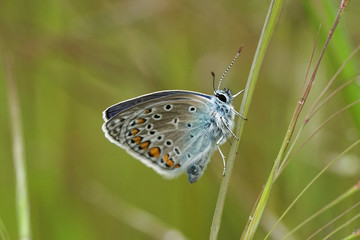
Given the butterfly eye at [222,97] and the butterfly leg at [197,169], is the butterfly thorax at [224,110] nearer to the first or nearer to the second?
the butterfly eye at [222,97]

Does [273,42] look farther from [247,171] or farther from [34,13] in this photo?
[34,13]

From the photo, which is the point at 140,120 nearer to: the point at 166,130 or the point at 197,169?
the point at 166,130

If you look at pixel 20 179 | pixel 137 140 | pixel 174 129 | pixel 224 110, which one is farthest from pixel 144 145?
pixel 20 179

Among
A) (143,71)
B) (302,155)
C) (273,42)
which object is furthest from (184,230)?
(273,42)

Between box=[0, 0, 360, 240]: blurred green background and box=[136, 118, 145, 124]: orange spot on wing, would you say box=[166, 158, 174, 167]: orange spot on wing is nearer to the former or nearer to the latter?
box=[136, 118, 145, 124]: orange spot on wing

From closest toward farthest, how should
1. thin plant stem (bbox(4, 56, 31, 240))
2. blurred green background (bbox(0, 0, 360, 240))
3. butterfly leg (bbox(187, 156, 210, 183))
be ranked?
1. thin plant stem (bbox(4, 56, 31, 240))
2. butterfly leg (bbox(187, 156, 210, 183))
3. blurred green background (bbox(0, 0, 360, 240))

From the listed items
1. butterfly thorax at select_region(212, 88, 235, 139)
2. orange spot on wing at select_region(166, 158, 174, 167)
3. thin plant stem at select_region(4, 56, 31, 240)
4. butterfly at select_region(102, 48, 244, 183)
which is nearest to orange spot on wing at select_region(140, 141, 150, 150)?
butterfly at select_region(102, 48, 244, 183)
